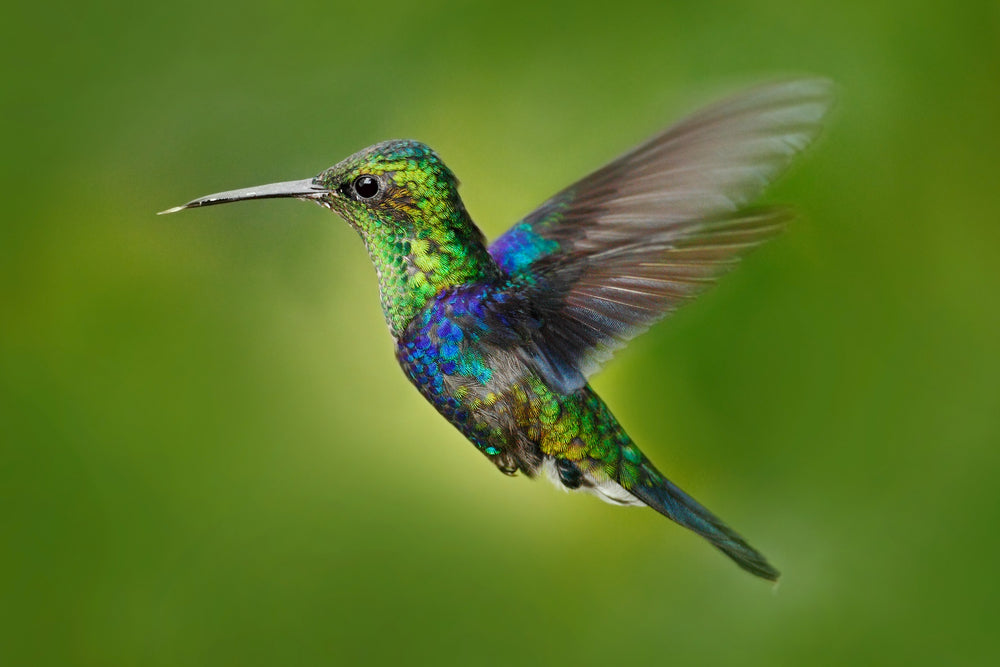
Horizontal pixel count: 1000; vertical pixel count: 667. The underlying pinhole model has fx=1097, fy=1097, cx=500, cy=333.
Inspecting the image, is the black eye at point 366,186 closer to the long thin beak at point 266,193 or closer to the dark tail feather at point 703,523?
the long thin beak at point 266,193

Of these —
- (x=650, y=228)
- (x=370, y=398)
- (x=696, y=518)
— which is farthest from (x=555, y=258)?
(x=370, y=398)

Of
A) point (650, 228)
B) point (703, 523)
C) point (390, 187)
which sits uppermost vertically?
point (390, 187)

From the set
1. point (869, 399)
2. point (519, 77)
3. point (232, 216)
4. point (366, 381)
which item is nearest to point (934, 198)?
point (869, 399)

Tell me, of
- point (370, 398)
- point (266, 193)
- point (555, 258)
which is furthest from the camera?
point (370, 398)

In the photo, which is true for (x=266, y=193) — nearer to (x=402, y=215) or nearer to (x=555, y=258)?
(x=402, y=215)

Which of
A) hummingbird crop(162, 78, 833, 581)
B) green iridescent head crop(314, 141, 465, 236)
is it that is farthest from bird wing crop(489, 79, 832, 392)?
green iridescent head crop(314, 141, 465, 236)
